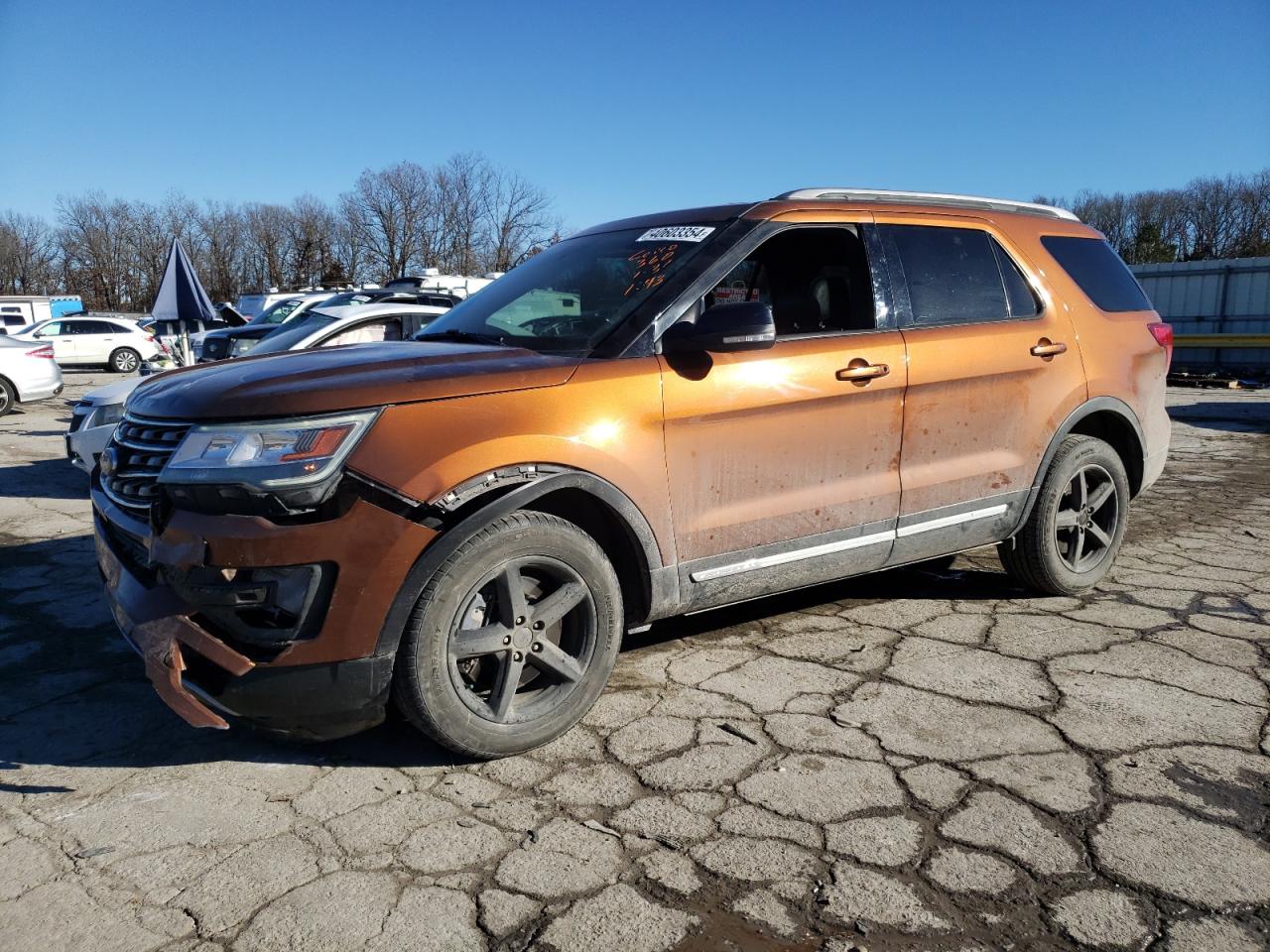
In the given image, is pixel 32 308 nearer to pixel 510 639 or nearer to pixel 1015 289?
pixel 1015 289

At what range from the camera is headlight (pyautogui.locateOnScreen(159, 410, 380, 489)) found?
105 inches

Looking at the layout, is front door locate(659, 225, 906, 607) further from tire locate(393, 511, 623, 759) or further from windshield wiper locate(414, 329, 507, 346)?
windshield wiper locate(414, 329, 507, 346)

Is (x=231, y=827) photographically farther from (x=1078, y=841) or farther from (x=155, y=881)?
(x=1078, y=841)

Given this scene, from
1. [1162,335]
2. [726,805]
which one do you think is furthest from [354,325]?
[726,805]

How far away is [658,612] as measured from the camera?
11.1ft

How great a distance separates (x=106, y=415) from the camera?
304 inches

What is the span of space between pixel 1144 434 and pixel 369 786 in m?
4.05

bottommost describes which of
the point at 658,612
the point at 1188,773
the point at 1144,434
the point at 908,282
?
the point at 1188,773

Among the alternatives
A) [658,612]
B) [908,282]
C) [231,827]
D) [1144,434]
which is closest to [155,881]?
[231,827]

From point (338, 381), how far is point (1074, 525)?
3.53 meters

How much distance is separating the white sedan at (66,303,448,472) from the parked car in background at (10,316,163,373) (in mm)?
20002

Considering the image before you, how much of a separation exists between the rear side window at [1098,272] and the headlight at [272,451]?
3511 mm

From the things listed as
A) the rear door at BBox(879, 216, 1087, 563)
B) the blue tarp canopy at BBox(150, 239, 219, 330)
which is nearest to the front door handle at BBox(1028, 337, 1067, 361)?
the rear door at BBox(879, 216, 1087, 563)

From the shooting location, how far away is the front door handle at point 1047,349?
14.1ft
